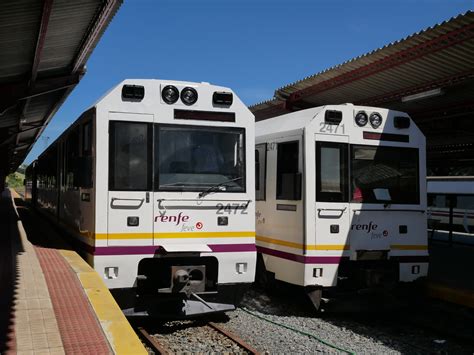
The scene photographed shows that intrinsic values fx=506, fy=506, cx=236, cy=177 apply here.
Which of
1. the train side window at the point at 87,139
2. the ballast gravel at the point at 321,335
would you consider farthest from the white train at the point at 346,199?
the train side window at the point at 87,139

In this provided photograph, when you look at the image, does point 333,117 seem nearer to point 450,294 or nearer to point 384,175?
point 384,175

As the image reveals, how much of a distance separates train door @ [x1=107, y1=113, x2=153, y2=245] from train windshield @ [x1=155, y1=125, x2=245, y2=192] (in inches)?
→ 6.4

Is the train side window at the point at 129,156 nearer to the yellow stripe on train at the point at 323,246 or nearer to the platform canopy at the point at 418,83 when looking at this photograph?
the yellow stripe on train at the point at 323,246

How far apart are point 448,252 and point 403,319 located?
6.90 metres

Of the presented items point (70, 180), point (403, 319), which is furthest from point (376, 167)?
point (70, 180)

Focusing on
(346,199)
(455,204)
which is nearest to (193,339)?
(346,199)

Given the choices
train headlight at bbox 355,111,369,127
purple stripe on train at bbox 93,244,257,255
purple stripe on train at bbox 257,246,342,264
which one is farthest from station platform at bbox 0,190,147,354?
train headlight at bbox 355,111,369,127

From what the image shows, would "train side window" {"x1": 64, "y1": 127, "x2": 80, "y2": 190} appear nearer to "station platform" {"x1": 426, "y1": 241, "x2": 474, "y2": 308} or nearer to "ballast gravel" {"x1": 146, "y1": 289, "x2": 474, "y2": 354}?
"ballast gravel" {"x1": 146, "y1": 289, "x2": 474, "y2": 354}

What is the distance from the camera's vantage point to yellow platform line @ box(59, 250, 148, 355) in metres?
3.94

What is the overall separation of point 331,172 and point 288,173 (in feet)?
2.14

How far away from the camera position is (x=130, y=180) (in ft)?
20.3

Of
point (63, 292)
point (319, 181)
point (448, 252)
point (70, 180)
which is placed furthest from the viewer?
point (448, 252)

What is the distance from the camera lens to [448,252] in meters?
13.8

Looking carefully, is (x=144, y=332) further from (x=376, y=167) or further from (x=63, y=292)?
(x=376, y=167)
